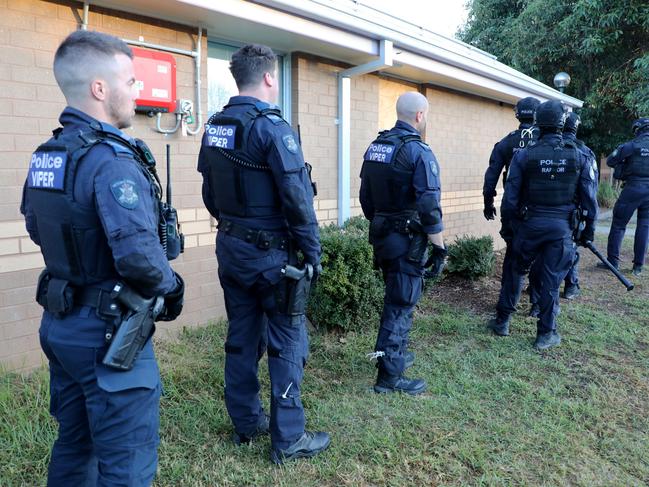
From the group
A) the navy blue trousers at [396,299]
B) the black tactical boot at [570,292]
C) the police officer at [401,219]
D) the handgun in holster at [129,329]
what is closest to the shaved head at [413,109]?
the police officer at [401,219]

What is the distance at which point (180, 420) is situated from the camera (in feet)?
10.9

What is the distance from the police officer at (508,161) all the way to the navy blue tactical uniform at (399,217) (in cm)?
166

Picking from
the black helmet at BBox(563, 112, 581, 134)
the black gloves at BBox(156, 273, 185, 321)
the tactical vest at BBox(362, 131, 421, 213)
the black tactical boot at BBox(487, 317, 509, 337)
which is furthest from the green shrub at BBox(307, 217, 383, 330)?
the black gloves at BBox(156, 273, 185, 321)

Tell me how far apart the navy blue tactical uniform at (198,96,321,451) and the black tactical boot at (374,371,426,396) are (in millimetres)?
1009

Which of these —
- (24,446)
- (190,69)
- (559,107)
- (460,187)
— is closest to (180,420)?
(24,446)

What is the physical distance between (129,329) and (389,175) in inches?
89.4

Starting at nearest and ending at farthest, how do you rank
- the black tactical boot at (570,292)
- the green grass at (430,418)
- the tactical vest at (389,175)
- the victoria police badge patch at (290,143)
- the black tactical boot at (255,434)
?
the victoria police badge patch at (290,143) < the green grass at (430,418) < the black tactical boot at (255,434) < the tactical vest at (389,175) < the black tactical boot at (570,292)

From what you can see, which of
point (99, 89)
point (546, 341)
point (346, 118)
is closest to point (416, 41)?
point (346, 118)

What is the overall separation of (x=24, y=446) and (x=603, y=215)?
16485 millimetres

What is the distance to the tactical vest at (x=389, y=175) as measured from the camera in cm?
361

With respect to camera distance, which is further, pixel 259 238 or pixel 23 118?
pixel 23 118

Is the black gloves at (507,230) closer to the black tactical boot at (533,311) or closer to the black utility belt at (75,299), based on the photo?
the black tactical boot at (533,311)

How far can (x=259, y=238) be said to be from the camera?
2.73 m

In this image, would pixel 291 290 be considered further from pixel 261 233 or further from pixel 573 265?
pixel 573 265
